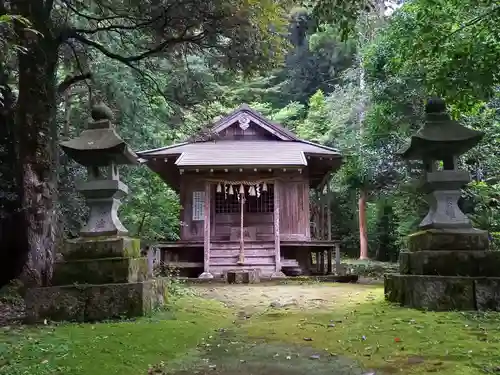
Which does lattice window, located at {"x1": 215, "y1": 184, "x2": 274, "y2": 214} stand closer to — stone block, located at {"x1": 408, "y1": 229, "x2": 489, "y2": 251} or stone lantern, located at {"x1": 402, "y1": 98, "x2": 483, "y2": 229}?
stone lantern, located at {"x1": 402, "y1": 98, "x2": 483, "y2": 229}

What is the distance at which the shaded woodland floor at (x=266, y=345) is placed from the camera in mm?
3924

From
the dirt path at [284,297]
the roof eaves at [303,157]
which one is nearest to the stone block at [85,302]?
the dirt path at [284,297]

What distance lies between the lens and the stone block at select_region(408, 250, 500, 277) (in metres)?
6.15

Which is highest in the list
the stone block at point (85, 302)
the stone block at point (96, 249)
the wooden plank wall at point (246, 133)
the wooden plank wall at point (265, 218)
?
the wooden plank wall at point (246, 133)

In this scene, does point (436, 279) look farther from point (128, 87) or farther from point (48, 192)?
point (128, 87)

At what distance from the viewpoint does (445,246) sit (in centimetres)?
648

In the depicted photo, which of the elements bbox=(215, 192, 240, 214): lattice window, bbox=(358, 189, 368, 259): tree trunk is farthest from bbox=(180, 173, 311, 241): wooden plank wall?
bbox=(358, 189, 368, 259): tree trunk

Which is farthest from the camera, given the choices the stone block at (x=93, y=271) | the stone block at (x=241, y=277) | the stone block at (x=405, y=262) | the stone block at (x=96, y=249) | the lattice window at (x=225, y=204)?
the lattice window at (x=225, y=204)

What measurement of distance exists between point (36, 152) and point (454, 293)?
6.52m

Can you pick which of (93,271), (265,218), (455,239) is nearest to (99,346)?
(93,271)

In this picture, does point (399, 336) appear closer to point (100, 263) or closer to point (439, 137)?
point (439, 137)

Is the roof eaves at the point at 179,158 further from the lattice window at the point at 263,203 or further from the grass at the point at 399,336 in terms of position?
the grass at the point at 399,336

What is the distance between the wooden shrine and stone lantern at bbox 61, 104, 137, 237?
7977 millimetres

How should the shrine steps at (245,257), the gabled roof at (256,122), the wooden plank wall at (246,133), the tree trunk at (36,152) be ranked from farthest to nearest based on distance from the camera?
the wooden plank wall at (246,133)
the gabled roof at (256,122)
the shrine steps at (245,257)
the tree trunk at (36,152)
